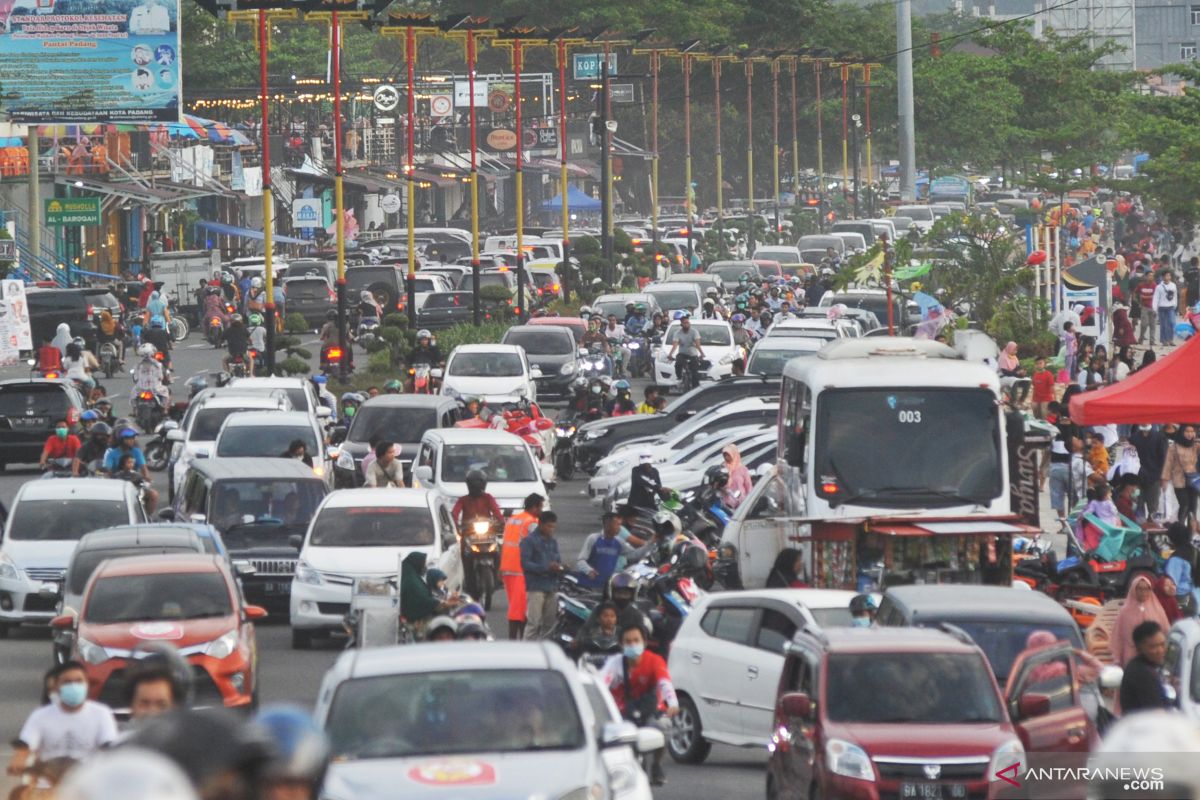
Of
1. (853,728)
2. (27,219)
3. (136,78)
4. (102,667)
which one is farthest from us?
(27,219)

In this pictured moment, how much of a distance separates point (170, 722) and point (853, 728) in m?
7.68

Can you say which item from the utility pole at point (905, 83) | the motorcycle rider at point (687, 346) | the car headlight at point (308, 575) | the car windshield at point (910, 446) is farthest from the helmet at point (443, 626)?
the utility pole at point (905, 83)

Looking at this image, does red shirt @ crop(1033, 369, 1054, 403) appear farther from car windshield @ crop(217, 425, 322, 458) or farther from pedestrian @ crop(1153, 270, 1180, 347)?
pedestrian @ crop(1153, 270, 1180, 347)

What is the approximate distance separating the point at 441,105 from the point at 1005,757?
86.7 metres

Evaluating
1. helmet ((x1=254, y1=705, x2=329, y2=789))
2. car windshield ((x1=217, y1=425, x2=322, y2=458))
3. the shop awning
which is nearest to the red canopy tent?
car windshield ((x1=217, y1=425, x2=322, y2=458))

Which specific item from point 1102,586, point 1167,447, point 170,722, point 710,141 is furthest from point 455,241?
point 170,722

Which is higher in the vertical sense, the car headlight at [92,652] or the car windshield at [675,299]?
the car windshield at [675,299]

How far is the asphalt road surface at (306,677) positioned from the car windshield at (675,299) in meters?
21.5

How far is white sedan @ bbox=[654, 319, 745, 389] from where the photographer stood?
1813 inches

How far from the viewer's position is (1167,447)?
26.8m

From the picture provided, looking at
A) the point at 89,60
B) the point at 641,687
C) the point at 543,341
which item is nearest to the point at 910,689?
the point at 641,687

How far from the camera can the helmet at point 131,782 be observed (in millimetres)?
4832

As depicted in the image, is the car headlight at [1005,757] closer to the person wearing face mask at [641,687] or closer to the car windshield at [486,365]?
the person wearing face mask at [641,687]

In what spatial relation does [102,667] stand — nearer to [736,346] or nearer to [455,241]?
[736,346]
